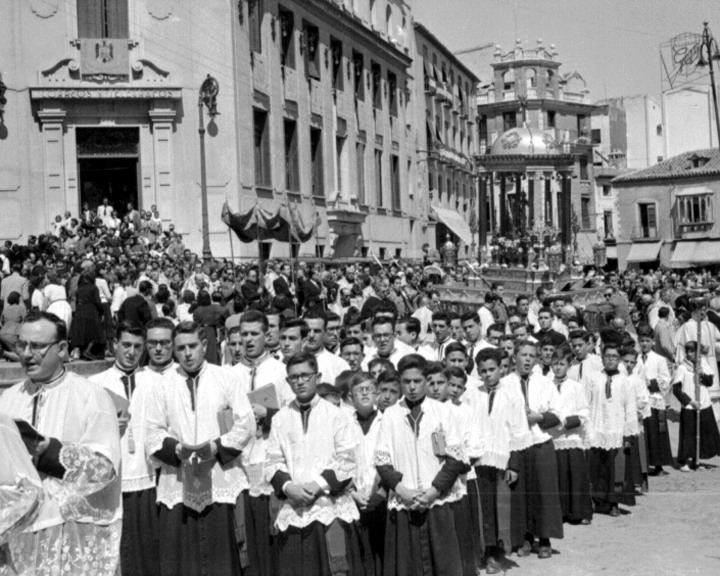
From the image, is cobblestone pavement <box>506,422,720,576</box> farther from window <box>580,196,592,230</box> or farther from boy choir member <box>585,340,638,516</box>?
window <box>580,196,592,230</box>

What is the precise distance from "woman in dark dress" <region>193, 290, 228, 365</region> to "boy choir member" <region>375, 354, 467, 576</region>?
6.41 metres

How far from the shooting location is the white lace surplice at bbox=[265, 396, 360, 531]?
281 inches

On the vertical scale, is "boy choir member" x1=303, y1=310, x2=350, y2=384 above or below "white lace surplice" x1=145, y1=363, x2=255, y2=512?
above

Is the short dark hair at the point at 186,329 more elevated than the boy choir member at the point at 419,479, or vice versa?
the short dark hair at the point at 186,329

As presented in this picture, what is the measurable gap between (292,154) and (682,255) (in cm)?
2683

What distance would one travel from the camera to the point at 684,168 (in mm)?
55750

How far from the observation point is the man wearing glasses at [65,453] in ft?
17.7

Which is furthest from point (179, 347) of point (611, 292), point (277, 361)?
point (611, 292)

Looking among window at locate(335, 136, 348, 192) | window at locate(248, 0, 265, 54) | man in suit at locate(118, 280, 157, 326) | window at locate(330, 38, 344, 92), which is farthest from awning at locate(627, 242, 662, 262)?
man in suit at locate(118, 280, 157, 326)

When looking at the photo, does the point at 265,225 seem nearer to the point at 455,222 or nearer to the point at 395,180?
the point at 395,180

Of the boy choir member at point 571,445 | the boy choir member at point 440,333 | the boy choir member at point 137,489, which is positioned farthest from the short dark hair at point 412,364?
the boy choir member at point 440,333

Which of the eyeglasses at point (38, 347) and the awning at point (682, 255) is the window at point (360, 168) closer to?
the awning at point (682, 255)

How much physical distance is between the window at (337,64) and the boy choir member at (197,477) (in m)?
32.5

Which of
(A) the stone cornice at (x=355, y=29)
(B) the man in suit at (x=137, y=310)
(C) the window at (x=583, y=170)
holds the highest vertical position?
(A) the stone cornice at (x=355, y=29)
